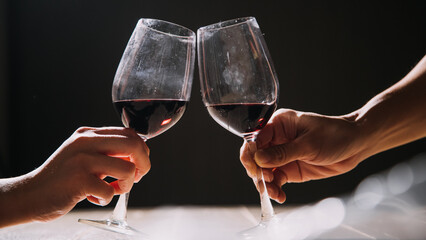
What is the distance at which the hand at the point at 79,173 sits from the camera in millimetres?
724

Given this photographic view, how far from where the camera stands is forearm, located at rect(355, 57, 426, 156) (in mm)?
982

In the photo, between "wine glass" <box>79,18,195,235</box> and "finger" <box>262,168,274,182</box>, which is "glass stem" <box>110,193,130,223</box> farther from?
"finger" <box>262,168,274,182</box>

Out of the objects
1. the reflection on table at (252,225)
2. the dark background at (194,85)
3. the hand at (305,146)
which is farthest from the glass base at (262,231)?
the dark background at (194,85)

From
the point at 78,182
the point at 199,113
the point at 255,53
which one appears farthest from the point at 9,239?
the point at 199,113

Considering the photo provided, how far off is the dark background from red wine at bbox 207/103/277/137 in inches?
99.6

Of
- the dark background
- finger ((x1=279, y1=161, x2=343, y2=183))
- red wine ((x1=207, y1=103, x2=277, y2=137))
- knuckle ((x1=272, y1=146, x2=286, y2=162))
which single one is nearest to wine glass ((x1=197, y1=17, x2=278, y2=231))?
red wine ((x1=207, y1=103, x2=277, y2=137))

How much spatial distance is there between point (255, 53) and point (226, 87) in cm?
9

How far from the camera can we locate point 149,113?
0.75 meters

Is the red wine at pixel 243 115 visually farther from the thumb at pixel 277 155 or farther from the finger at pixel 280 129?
the finger at pixel 280 129

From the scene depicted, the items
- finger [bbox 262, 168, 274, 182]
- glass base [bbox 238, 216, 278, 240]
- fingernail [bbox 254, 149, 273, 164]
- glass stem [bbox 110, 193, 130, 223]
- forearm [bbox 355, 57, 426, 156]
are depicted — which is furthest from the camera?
finger [bbox 262, 168, 274, 182]

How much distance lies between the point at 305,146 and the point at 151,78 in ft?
1.39

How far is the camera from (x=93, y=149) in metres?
0.73

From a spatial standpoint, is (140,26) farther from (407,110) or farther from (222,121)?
(407,110)

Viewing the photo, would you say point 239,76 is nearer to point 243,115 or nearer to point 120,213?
point 243,115
